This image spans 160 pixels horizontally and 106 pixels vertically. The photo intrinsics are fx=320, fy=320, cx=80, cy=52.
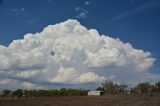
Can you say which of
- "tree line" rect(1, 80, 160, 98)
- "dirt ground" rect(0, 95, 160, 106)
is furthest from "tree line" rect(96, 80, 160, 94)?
"dirt ground" rect(0, 95, 160, 106)

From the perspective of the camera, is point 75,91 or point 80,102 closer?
point 80,102

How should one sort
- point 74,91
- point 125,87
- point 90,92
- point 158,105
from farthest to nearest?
point 125,87
point 90,92
point 74,91
point 158,105

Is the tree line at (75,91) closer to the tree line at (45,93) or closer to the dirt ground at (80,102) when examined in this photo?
the tree line at (45,93)

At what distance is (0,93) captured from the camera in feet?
310

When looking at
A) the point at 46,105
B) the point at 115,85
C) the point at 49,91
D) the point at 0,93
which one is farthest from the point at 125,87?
the point at 46,105

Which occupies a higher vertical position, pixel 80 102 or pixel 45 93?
pixel 45 93

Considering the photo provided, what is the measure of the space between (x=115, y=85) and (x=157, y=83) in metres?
15.8

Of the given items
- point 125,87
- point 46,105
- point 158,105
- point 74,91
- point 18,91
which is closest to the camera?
point 158,105

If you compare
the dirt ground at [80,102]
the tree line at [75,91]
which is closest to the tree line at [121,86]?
the tree line at [75,91]

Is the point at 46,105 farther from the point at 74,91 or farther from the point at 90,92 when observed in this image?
the point at 90,92

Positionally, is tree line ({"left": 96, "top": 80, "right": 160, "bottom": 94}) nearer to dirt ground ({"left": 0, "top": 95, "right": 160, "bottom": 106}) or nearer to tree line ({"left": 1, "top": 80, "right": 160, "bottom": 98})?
tree line ({"left": 1, "top": 80, "right": 160, "bottom": 98})

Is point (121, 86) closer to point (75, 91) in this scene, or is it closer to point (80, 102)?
point (75, 91)

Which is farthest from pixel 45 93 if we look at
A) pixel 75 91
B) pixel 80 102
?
pixel 80 102

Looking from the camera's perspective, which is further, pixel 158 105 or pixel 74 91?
pixel 74 91
